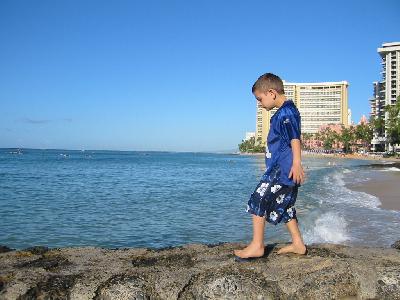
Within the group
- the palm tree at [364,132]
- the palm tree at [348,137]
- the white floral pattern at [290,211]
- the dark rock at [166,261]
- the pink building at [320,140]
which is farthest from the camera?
the pink building at [320,140]

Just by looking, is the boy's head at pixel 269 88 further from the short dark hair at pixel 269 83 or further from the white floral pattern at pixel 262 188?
the white floral pattern at pixel 262 188

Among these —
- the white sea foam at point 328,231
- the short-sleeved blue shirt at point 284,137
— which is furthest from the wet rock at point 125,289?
the white sea foam at point 328,231

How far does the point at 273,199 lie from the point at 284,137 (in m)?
0.57

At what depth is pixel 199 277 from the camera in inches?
126

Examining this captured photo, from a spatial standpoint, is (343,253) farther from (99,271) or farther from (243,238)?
(243,238)

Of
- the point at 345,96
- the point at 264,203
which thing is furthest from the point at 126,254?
the point at 345,96

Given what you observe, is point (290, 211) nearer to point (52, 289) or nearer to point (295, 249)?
point (295, 249)

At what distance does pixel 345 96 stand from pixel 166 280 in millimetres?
202126

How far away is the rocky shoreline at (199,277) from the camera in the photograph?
3.03 meters

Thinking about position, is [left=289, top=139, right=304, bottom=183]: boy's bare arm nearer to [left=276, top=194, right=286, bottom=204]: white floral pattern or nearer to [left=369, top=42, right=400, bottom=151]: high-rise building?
[left=276, top=194, right=286, bottom=204]: white floral pattern

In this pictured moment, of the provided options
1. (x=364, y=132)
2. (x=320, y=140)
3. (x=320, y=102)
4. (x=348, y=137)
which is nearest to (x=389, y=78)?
(x=364, y=132)

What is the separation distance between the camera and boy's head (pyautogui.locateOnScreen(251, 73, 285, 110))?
377 cm

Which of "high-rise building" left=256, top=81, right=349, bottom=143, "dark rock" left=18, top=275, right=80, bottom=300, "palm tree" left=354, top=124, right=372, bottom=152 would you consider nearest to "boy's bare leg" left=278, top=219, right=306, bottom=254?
"dark rock" left=18, top=275, right=80, bottom=300

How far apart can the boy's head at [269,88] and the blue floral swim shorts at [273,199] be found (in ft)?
2.16
